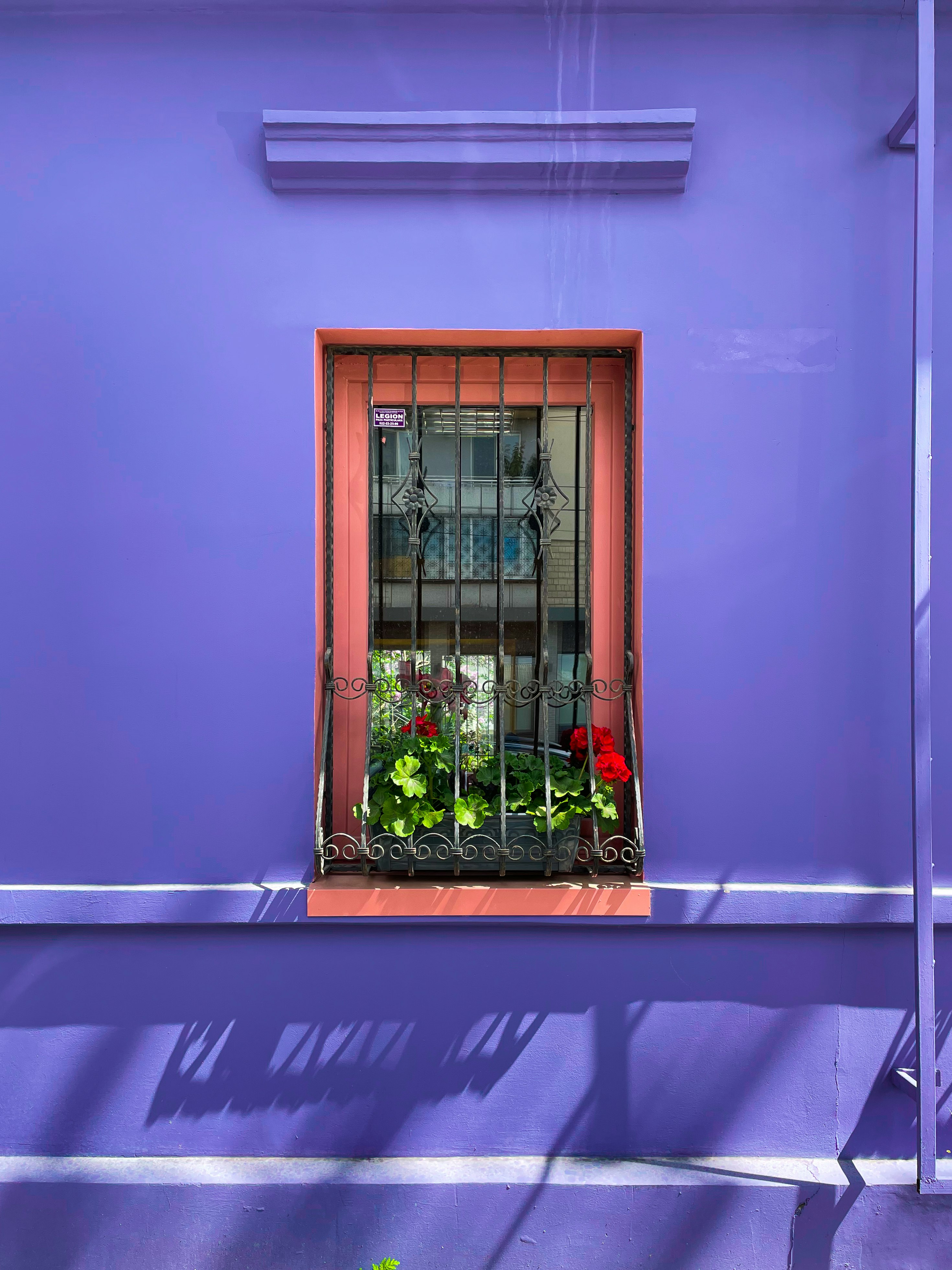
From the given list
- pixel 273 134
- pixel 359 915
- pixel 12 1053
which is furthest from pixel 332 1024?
pixel 273 134

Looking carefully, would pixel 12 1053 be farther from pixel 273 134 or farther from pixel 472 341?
pixel 273 134

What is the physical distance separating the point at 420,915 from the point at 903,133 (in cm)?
307

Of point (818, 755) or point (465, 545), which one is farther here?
point (465, 545)

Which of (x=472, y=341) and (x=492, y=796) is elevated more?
(x=472, y=341)

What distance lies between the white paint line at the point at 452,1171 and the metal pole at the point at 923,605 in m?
0.32

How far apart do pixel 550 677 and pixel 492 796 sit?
1.65ft

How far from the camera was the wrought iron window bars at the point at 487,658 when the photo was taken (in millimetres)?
2607

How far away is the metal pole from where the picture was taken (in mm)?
2352

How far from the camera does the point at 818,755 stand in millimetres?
2590

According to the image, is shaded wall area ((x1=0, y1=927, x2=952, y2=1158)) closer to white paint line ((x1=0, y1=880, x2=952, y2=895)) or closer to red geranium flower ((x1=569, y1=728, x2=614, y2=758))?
white paint line ((x1=0, y1=880, x2=952, y2=895))

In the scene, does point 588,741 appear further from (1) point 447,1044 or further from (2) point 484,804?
(1) point 447,1044

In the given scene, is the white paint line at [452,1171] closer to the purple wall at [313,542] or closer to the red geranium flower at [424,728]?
the purple wall at [313,542]

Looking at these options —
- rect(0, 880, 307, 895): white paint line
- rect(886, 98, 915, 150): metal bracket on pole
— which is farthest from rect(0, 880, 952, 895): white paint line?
rect(886, 98, 915, 150): metal bracket on pole

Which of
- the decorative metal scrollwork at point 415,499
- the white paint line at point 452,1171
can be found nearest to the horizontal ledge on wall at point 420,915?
the white paint line at point 452,1171
